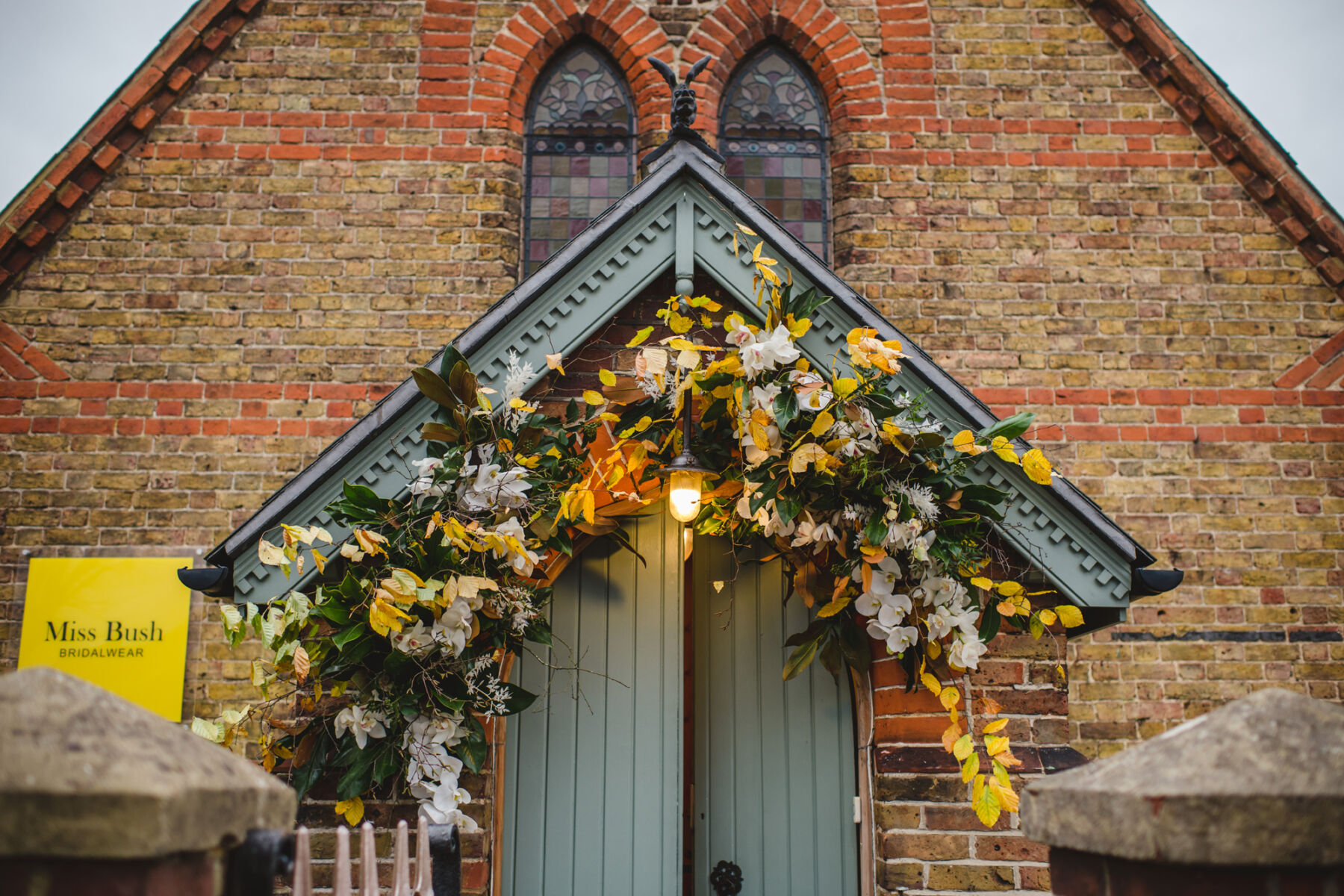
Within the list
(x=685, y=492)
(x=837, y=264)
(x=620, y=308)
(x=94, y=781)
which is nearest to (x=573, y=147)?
(x=837, y=264)

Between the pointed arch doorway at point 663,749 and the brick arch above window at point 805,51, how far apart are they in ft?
10.2

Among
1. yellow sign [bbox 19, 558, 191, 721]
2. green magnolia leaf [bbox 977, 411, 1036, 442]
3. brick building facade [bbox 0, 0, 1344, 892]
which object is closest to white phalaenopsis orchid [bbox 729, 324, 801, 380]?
green magnolia leaf [bbox 977, 411, 1036, 442]

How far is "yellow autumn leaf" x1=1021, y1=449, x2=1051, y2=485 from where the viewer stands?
2.95 meters

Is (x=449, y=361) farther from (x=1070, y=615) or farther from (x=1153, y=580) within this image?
(x=1153, y=580)

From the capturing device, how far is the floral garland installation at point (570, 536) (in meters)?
2.98

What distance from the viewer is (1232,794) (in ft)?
4.48

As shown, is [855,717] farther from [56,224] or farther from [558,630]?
[56,224]

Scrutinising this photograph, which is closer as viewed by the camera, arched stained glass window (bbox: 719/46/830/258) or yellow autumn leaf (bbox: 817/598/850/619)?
yellow autumn leaf (bbox: 817/598/850/619)

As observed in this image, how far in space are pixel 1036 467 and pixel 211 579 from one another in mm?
2777

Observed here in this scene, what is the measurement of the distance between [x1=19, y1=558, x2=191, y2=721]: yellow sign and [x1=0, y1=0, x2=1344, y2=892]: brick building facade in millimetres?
106

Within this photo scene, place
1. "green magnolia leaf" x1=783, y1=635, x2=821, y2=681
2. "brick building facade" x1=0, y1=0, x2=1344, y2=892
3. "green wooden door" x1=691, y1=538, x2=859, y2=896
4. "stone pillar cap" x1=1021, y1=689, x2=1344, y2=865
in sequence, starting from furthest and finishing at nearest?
"brick building facade" x1=0, y1=0, x2=1344, y2=892, "green wooden door" x1=691, y1=538, x2=859, y2=896, "green magnolia leaf" x1=783, y1=635, x2=821, y2=681, "stone pillar cap" x1=1021, y1=689, x2=1344, y2=865

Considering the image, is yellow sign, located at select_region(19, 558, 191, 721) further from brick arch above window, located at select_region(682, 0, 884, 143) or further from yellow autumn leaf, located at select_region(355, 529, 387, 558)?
brick arch above window, located at select_region(682, 0, 884, 143)

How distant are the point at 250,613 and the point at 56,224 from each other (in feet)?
11.8

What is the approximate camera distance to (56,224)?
17.1ft
